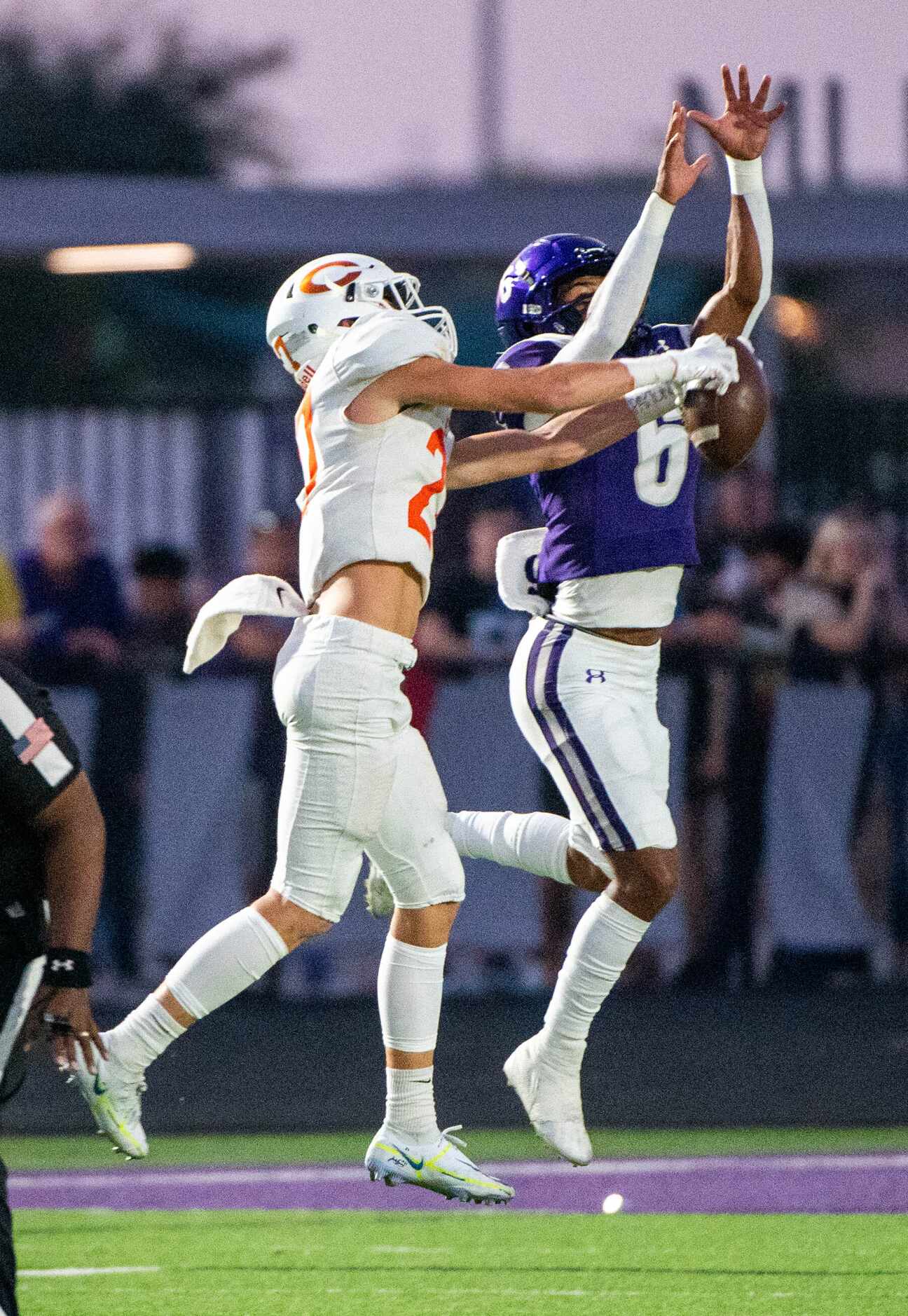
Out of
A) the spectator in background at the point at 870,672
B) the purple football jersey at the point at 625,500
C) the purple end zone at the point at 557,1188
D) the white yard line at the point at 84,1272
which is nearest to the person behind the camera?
the purple football jersey at the point at 625,500

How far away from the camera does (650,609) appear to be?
5.75 metres

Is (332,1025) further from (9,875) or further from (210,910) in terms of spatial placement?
(9,875)

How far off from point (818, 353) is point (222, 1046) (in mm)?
14238

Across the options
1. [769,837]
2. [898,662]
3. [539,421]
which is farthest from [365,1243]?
[898,662]

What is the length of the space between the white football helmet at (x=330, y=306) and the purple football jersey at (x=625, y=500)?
1.29 ft

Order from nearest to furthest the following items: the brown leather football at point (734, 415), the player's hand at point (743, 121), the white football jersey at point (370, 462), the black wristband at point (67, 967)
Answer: the black wristband at point (67, 967), the white football jersey at point (370, 462), the brown leather football at point (734, 415), the player's hand at point (743, 121)

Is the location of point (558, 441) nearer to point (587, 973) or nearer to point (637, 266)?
point (637, 266)

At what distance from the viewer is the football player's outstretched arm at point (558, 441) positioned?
17.0ft

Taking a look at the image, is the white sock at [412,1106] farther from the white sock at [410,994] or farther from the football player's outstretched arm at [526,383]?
the football player's outstretched arm at [526,383]

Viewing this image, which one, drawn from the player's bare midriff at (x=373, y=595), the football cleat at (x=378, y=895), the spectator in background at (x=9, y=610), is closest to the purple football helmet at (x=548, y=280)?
the player's bare midriff at (x=373, y=595)

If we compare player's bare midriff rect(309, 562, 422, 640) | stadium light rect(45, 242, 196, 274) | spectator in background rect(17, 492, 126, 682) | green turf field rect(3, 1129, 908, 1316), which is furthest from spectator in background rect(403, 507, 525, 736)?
player's bare midriff rect(309, 562, 422, 640)

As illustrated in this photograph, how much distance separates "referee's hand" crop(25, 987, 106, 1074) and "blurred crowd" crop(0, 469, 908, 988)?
550 centimetres

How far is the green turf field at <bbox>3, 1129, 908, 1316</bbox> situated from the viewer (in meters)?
5.54

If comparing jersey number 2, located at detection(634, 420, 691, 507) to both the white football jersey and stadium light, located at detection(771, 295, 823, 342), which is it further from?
stadium light, located at detection(771, 295, 823, 342)
